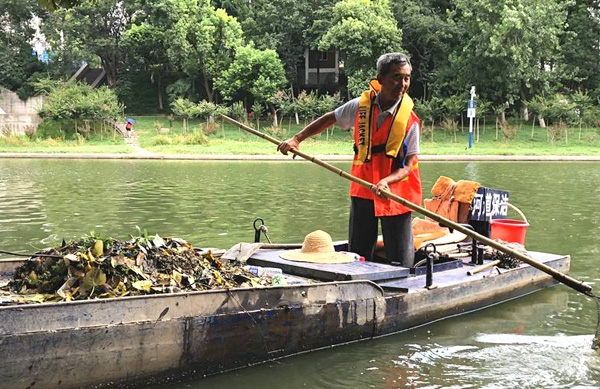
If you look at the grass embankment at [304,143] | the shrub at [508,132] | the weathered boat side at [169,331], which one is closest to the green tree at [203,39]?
the grass embankment at [304,143]

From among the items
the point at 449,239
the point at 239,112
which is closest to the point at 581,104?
the point at 239,112

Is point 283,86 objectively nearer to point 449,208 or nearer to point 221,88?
point 221,88

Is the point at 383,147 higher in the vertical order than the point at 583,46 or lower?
lower

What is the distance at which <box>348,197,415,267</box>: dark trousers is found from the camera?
249 inches

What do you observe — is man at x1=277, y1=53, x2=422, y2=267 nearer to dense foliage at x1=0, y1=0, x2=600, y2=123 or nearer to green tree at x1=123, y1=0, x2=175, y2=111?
dense foliage at x1=0, y1=0, x2=600, y2=123

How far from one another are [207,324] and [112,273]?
2.47 ft

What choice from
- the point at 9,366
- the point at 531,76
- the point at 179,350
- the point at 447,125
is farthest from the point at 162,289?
the point at 531,76

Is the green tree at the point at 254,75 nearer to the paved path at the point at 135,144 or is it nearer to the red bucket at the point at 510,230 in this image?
the paved path at the point at 135,144

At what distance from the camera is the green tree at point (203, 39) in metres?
41.1

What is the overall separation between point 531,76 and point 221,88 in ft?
60.4

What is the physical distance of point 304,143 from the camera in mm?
35031

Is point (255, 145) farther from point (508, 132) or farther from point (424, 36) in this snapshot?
point (424, 36)

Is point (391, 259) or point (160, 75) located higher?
point (160, 75)

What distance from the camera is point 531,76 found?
124 ft
